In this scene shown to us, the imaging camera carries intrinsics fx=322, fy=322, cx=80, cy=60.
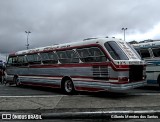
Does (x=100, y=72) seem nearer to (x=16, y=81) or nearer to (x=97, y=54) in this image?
(x=97, y=54)

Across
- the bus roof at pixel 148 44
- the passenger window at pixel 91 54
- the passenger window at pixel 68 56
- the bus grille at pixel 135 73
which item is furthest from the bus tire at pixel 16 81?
the bus grille at pixel 135 73

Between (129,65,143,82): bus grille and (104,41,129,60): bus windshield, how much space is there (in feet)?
1.88

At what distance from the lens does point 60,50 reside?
56.7 ft

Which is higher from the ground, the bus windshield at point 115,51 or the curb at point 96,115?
the bus windshield at point 115,51

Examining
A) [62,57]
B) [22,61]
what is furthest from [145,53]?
[22,61]

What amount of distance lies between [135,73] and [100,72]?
5.21ft

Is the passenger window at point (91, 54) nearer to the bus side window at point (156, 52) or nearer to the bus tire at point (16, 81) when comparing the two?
the bus side window at point (156, 52)

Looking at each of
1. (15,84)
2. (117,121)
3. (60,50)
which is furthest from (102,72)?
(15,84)

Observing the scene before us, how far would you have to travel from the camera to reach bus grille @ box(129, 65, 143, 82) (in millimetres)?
14227

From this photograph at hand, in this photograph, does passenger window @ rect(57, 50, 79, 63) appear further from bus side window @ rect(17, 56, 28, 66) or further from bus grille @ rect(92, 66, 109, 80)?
bus side window @ rect(17, 56, 28, 66)

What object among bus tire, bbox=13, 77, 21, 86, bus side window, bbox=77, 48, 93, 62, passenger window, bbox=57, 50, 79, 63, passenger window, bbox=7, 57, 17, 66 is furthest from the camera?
passenger window, bbox=7, 57, 17, 66

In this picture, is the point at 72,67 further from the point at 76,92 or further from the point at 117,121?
the point at 117,121

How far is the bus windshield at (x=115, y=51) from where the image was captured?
14.2 meters

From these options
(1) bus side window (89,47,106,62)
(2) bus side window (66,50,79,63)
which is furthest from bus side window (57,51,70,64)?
(1) bus side window (89,47,106,62)
